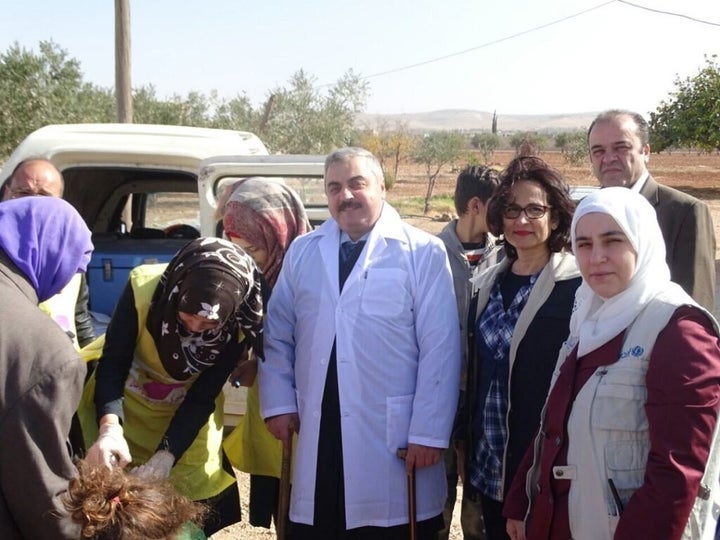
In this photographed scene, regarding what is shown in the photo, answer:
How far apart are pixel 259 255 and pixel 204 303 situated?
3.40 feet

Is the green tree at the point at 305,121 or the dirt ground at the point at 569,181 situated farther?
the green tree at the point at 305,121

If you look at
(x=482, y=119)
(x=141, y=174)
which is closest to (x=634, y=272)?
(x=141, y=174)

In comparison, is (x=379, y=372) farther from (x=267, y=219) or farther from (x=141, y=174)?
(x=141, y=174)

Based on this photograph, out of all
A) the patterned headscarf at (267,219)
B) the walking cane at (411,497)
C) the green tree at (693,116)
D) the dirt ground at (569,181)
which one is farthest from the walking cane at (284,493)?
the green tree at (693,116)

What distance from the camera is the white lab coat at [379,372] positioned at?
8.95 ft

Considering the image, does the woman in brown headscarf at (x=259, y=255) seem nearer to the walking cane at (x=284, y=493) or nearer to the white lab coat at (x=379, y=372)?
the walking cane at (x=284, y=493)

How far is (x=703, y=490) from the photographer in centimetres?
190

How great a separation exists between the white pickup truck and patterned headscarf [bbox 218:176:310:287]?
24.9 inches

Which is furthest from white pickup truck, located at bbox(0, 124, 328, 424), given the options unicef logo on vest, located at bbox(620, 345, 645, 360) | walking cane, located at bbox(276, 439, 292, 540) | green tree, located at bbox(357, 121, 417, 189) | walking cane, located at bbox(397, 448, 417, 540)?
green tree, located at bbox(357, 121, 417, 189)

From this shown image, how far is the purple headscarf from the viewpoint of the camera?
1.87 metres

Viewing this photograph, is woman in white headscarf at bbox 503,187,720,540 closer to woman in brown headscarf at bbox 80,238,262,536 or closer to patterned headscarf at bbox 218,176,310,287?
woman in brown headscarf at bbox 80,238,262,536

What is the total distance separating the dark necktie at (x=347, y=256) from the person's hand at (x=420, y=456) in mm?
639

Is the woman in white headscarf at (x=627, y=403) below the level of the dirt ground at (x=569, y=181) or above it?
above

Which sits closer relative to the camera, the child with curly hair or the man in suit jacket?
the child with curly hair
